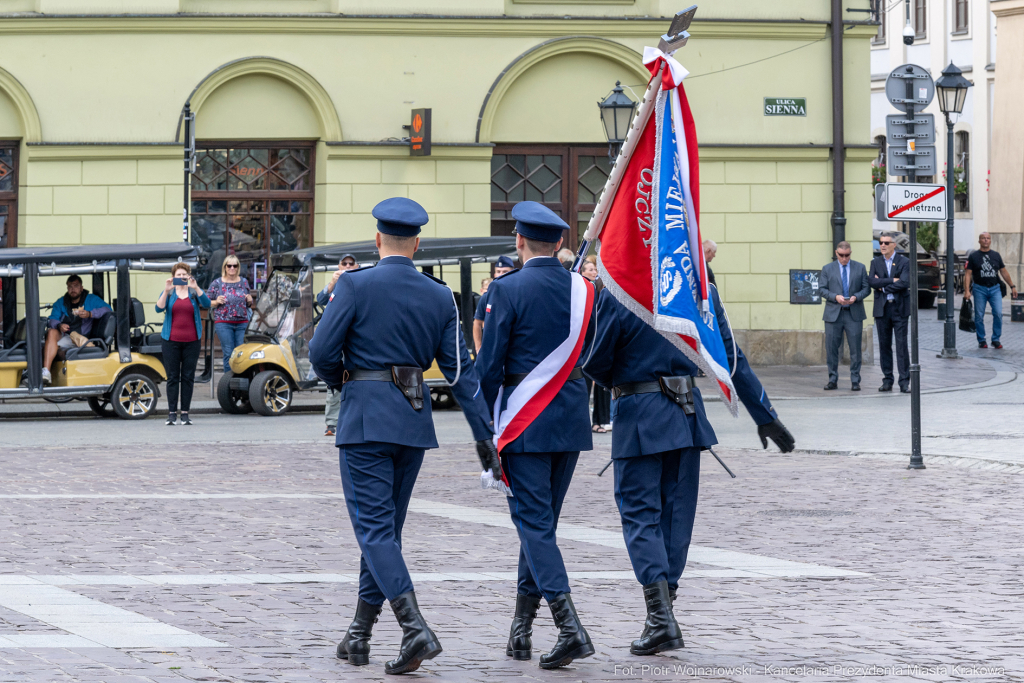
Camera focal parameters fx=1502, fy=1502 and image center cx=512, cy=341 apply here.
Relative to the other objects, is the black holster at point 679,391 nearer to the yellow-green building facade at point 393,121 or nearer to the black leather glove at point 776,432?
the black leather glove at point 776,432

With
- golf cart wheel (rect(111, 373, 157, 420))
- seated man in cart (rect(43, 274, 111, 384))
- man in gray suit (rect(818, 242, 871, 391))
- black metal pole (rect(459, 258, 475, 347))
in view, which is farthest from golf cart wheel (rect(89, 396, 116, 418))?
man in gray suit (rect(818, 242, 871, 391))

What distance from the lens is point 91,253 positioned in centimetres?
1694

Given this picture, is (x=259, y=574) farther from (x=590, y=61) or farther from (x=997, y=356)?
(x=997, y=356)

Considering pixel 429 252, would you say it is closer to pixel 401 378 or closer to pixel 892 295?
pixel 892 295

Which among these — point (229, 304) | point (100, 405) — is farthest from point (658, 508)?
point (229, 304)

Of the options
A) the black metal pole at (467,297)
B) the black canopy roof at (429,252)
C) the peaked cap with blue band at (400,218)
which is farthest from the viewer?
the black metal pole at (467,297)

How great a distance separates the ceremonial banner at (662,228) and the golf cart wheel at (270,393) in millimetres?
11265

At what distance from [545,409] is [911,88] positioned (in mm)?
7465

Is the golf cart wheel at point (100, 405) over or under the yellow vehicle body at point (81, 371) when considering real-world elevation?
under

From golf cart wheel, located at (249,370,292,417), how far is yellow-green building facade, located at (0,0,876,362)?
4000 millimetres

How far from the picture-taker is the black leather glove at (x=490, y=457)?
228 inches

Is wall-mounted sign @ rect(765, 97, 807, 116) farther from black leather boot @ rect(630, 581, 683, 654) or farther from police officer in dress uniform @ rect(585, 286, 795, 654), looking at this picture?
black leather boot @ rect(630, 581, 683, 654)

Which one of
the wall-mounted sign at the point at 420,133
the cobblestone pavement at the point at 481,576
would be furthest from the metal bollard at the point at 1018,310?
the cobblestone pavement at the point at 481,576

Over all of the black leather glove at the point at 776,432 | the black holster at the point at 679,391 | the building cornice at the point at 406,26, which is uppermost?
the building cornice at the point at 406,26
